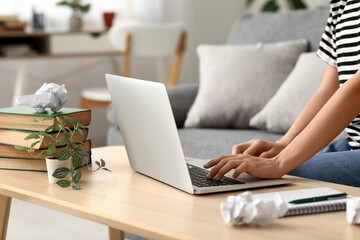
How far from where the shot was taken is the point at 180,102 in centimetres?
245

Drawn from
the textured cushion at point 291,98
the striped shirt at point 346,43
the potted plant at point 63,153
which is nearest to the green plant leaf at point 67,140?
the potted plant at point 63,153

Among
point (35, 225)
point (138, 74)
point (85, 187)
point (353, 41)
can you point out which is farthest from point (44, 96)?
point (138, 74)

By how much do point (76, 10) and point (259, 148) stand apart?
113 inches

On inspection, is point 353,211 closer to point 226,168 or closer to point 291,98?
point 226,168

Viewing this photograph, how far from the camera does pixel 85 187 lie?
3.50ft

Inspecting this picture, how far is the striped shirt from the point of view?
57.9 inches

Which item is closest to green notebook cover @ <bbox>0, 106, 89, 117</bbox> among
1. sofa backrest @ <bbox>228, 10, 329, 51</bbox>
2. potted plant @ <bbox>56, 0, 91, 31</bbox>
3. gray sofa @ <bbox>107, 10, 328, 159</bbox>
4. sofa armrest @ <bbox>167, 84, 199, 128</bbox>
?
gray sofa @ <bbox>107, 10, 328, 159</bbox>

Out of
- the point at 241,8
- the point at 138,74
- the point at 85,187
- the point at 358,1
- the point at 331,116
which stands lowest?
the point at 138,74

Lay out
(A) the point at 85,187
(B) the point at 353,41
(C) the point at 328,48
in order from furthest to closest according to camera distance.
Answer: (C) the point at 328,48 → (B) the point at 353,41 → (A) the point at 85,187

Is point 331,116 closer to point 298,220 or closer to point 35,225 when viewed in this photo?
point 298,220

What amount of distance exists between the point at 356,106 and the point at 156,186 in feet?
1.39

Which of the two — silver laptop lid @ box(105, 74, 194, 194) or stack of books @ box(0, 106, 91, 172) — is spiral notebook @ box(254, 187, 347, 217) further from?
stack of books @ box(0, 106, 91, 172)

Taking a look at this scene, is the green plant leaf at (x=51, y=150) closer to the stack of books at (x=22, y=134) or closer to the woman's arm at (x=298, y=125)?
the stack of books at (x=22, y=134)

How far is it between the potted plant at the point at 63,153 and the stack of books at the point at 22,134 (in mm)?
13
